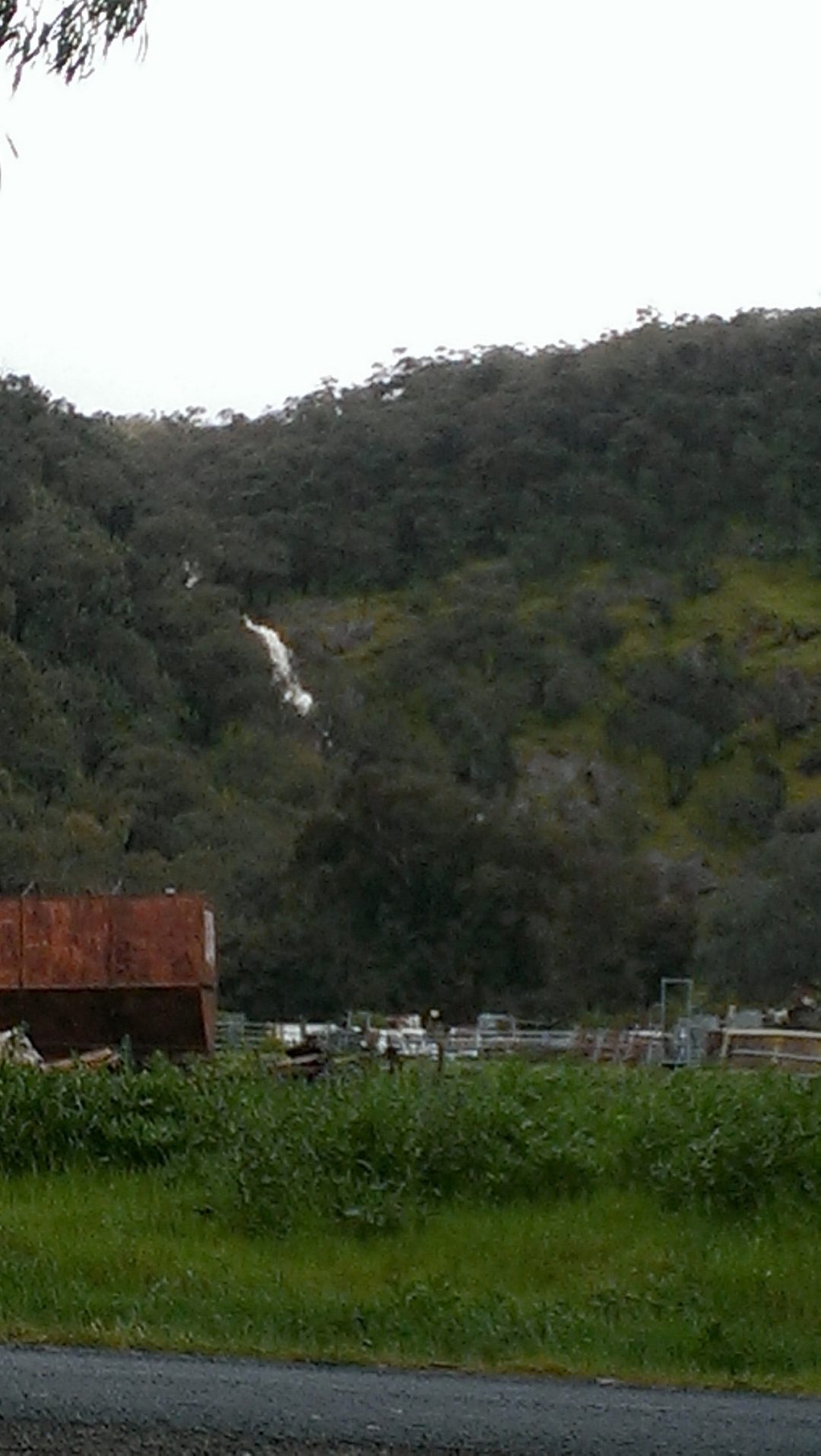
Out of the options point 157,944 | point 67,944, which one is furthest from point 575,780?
point 67,944

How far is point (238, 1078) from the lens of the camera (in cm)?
1455

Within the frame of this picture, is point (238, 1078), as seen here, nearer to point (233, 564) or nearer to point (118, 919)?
point (118, 919)

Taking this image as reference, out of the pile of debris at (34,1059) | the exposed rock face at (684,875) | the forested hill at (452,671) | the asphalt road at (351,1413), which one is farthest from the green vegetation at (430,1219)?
the exposed rock face at (684,875)

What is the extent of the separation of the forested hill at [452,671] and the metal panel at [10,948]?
27.8 metres

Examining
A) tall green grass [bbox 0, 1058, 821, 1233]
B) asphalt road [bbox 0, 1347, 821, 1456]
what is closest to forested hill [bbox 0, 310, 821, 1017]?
tall green grass [bbox 0, 1058, 821, 1233]

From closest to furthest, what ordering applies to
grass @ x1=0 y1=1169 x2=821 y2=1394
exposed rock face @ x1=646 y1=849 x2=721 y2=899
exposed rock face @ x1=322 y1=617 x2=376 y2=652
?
1. grass @ x1=0 y1=1169 x2=821 y2=1394
2. exposed rock face @ x1=646 y1=849 x2=721 y2=899
3. exposed rock face @ x1=322 y1=617 x2=376 y2=652

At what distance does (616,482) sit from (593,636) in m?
15.5

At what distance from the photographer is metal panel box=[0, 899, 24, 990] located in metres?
24.0

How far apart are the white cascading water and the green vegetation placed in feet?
223

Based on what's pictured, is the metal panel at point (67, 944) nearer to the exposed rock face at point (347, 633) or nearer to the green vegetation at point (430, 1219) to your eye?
the green vegetation at point (430, 1219)

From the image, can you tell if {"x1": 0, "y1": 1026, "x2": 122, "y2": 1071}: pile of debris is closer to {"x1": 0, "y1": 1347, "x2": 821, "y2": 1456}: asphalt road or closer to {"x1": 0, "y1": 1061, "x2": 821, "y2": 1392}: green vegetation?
{"x1": 0, "y1": 1061, "x2": 821, "y2": 1392}: green vegetation

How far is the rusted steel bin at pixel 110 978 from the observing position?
942 inches

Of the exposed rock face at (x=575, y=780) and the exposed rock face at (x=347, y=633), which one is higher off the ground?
the exposed rock face at (x=347, y=633)

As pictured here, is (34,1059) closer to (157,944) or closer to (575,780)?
(157,944)
